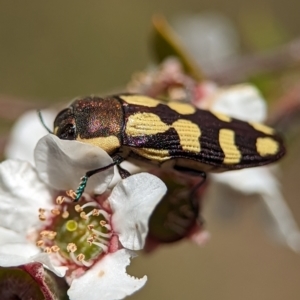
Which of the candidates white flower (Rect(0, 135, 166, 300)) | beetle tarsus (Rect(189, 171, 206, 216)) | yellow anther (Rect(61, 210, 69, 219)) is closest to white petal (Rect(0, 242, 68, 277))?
white flower (Rect(0, 135, 166, 300))

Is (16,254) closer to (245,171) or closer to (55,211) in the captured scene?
(55,211)

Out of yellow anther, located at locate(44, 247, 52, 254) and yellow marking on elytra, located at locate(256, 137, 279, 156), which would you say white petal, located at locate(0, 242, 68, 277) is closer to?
yellow anther, located at locate(44, 247, 52, 254)

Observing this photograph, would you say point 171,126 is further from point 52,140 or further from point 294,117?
point 294,117

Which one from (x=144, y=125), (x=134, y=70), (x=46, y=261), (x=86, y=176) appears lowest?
(x=134, y=70)

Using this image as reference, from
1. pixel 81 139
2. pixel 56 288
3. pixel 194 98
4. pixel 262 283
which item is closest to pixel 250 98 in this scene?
pixel 194 98

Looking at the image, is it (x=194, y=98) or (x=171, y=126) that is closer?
(x=171, y=126)

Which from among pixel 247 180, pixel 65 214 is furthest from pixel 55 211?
pixel 247 180
